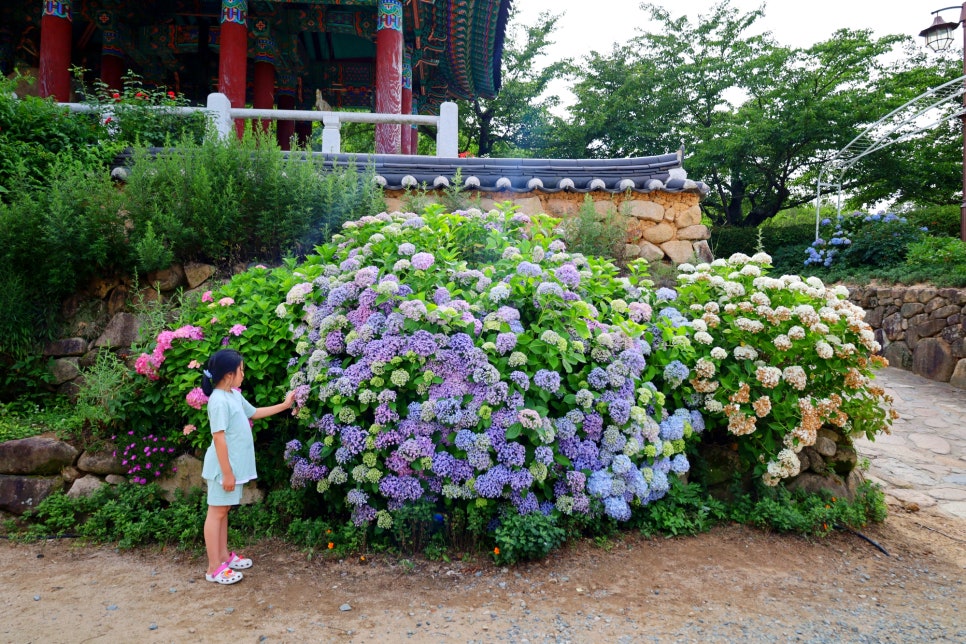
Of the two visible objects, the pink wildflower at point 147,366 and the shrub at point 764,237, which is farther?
the shrub at point 764,237

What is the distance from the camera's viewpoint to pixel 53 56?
342 inches

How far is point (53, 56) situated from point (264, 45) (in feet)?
10.4

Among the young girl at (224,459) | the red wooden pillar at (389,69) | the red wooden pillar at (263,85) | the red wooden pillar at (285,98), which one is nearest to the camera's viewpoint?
the young girl at (224,459)

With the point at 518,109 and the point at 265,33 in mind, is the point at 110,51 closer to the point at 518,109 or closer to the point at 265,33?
→ the point at 265,33

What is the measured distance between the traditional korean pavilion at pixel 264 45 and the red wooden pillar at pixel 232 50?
0.01m

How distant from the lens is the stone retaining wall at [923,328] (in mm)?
8742

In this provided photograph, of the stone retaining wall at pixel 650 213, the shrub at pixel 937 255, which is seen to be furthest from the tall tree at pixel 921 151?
the stone retaining wall at pixel 650 213

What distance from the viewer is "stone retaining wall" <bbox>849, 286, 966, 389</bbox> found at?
344 inches

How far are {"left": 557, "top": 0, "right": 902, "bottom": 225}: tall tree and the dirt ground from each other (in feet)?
46.8

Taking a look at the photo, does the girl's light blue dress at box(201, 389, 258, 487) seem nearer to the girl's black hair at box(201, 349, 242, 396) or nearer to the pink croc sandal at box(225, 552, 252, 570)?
the girl's black hair at box(201, 349, 242, 396)

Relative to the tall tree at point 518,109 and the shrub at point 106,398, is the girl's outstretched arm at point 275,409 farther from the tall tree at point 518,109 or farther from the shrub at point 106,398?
the tall tree at point 518,109

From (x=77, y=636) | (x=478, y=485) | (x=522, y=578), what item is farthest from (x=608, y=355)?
(x=77, y=636)

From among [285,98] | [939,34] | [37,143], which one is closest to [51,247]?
[37,143]

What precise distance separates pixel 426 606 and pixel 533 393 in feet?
3.79
